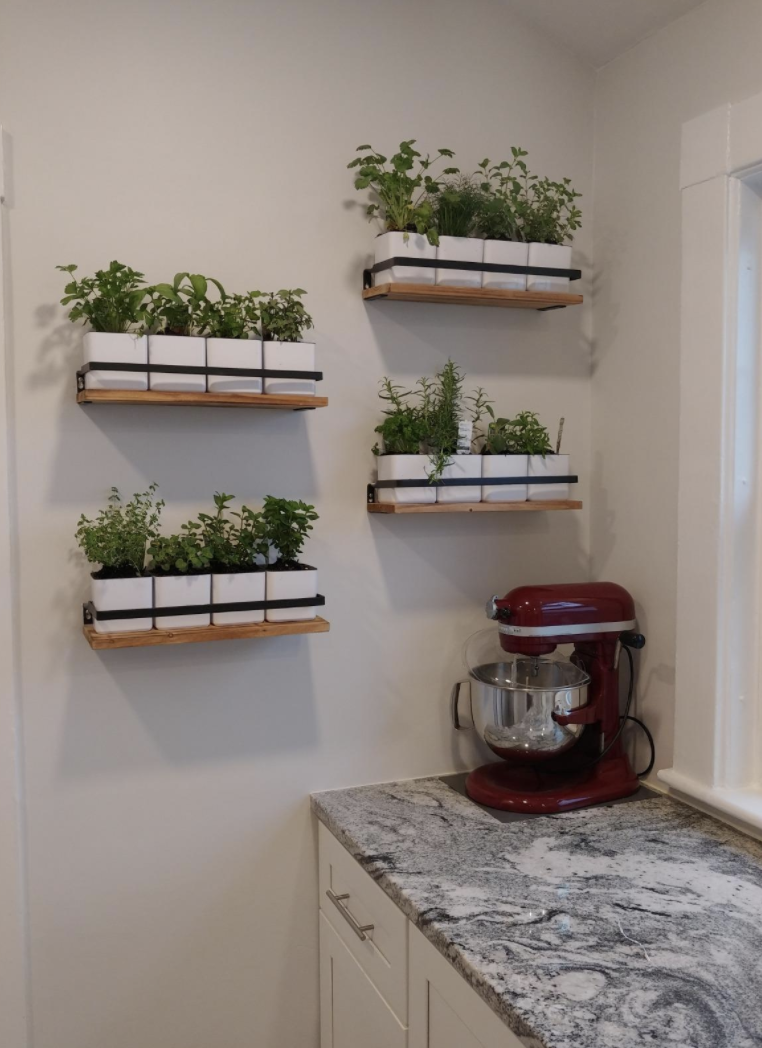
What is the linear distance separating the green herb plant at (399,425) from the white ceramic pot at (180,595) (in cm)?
49

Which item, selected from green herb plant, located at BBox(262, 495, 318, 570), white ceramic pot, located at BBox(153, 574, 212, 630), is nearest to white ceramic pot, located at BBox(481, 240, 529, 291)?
green herb plant, located at BBox(262, 495, 318, 570)

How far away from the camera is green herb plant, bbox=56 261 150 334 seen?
1655mm

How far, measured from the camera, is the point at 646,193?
6.61 feet

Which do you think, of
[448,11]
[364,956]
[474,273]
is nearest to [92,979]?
[364,956]

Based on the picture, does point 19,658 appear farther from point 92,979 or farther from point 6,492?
point 92,979

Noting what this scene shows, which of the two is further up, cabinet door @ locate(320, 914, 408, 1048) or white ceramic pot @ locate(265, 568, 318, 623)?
white ceramic pot @ locate(265, 568, 318, 623)

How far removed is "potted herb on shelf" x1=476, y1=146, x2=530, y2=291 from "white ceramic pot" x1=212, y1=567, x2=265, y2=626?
79cm

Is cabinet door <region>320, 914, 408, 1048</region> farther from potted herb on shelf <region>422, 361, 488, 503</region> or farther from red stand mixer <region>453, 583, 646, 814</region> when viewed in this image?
potted herb on shelf <region>422, 361, 488, 503</region>

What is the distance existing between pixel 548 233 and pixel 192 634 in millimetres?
1148

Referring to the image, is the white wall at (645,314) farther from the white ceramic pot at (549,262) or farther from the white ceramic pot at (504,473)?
the white ceramic pot at (504,473)

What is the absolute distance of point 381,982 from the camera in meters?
1.64

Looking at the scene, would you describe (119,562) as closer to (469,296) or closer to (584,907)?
(469,296)

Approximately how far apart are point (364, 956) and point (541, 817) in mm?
433

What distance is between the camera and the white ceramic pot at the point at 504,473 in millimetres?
1978
